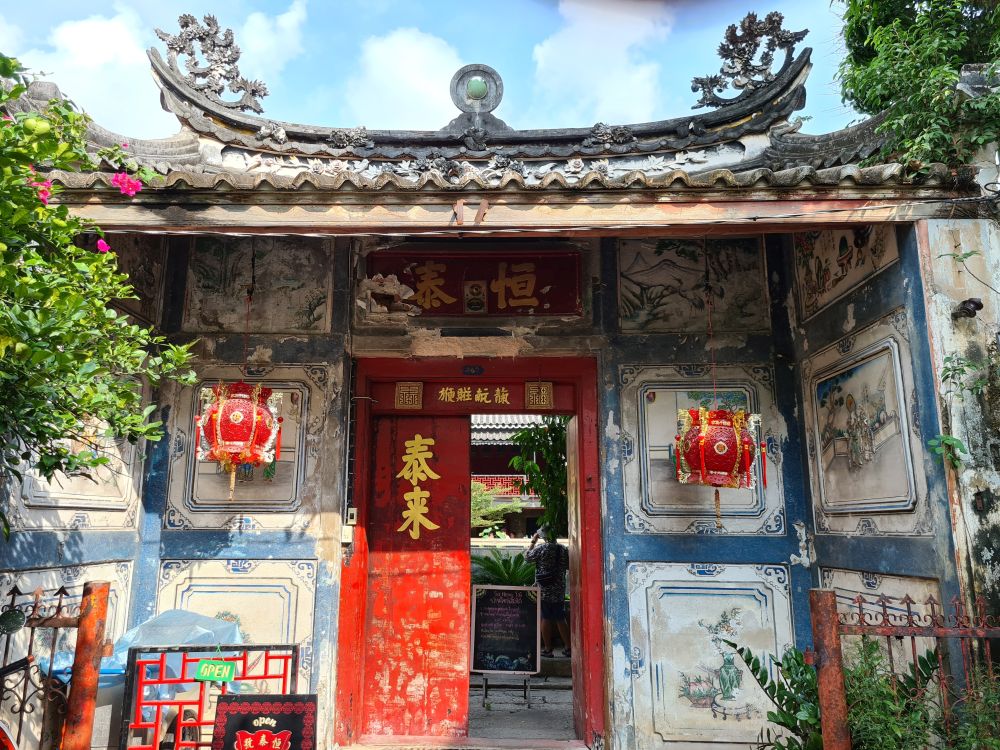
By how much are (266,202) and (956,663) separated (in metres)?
4.00

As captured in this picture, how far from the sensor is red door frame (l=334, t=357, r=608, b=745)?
16.4 feet

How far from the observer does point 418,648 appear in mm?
5367

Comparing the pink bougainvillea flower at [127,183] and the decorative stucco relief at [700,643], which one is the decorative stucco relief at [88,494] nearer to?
the pink bougainvillea flower at [127,183]

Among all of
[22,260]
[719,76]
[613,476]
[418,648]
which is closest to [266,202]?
[22,260]

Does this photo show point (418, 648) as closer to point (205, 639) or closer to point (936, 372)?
point (205, 639)

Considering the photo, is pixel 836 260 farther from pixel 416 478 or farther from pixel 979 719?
pixel 416 478

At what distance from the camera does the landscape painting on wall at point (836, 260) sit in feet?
13.3

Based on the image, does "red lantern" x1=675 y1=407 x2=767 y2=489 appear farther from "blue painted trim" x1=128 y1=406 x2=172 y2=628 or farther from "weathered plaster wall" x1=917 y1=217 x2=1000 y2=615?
"blue painted trim" x1=128 y1=406 x2=172 y2=628

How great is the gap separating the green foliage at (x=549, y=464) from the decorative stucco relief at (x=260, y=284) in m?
3.44

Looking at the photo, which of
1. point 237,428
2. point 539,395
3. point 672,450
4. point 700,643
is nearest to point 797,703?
point 700,643

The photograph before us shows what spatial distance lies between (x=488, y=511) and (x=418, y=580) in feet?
25.2

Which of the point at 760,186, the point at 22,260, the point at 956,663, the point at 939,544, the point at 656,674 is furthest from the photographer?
the point at 656,674

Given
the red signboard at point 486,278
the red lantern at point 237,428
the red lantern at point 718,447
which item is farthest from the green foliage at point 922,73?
the red lantern at point 237,428

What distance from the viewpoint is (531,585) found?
27.1ft
